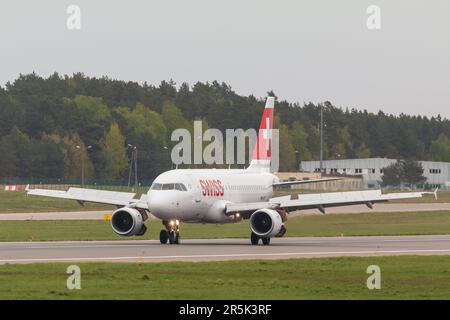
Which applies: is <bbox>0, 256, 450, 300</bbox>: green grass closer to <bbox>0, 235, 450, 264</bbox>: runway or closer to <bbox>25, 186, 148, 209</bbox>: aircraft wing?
<bbox>0, 235, 450, 264</bbox>: runway

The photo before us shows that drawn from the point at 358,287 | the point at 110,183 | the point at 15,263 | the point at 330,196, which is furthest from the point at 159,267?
the point at 110,183

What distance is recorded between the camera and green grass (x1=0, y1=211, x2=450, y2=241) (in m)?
64.6

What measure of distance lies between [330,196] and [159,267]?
21.7 m

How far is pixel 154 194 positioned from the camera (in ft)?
178

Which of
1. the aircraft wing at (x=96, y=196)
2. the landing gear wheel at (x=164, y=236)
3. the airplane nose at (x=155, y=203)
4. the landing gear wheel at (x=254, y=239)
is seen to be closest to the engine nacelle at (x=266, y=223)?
the landing gear wheel at (x=254, y=239)

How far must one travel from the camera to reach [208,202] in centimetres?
5738

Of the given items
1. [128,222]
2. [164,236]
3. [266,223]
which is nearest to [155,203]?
[164,236]

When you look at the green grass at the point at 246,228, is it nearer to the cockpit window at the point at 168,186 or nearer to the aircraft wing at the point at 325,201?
the aircraft wing at the point at 325,201

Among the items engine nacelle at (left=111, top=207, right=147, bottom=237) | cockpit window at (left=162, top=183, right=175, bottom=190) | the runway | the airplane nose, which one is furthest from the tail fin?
the airplane nose

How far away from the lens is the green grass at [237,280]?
1171 inches

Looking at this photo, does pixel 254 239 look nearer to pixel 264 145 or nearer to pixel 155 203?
pixel 155 203

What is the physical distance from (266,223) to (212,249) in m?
5.89

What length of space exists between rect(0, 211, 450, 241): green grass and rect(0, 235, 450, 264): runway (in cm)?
557

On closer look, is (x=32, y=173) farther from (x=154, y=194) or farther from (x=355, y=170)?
(x=154, y=194)
